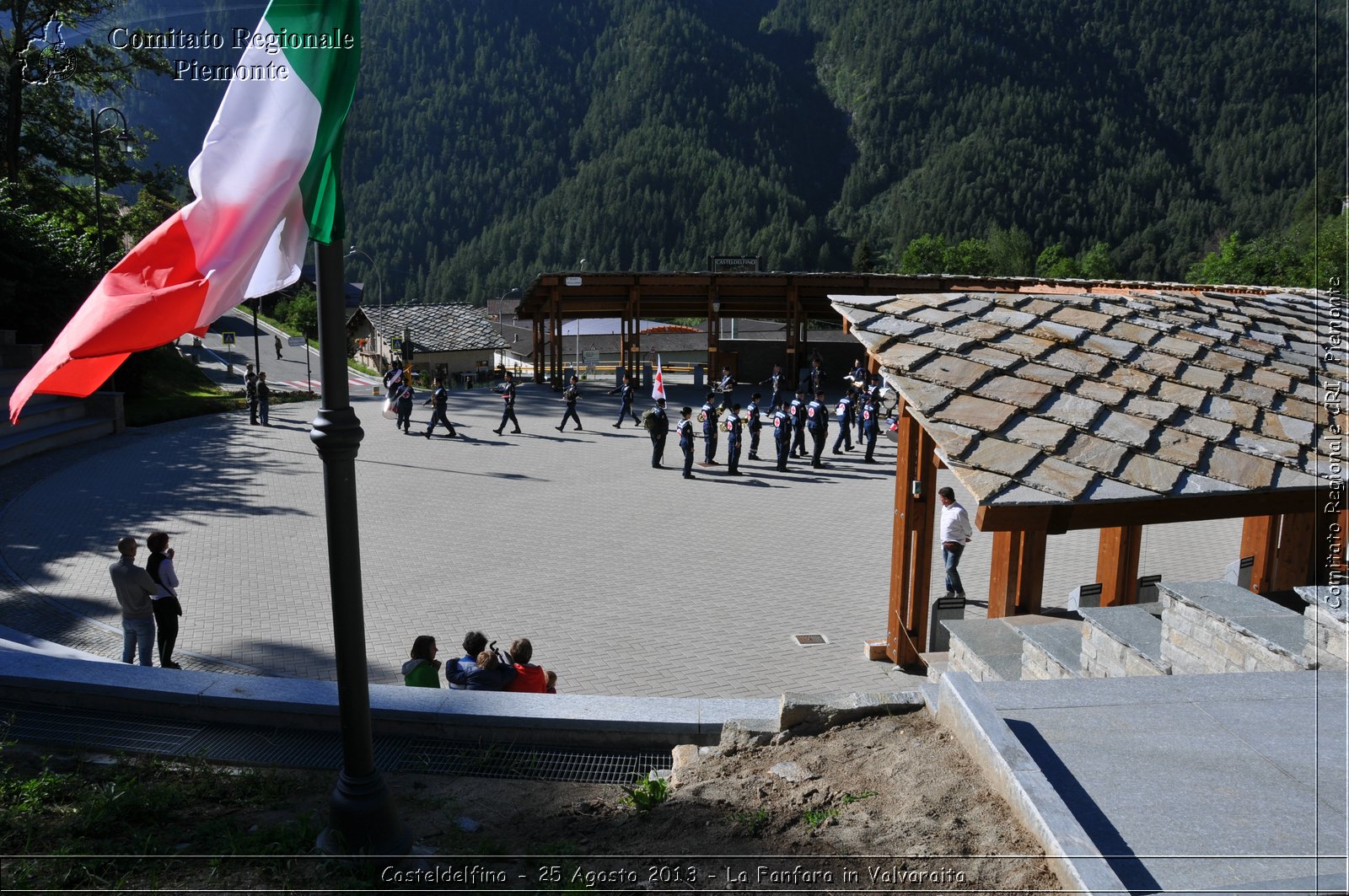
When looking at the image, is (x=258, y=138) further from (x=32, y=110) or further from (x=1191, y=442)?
(x=32, y=110)

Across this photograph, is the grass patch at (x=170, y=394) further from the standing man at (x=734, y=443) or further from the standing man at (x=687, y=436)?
the standing man at (x=734, y=443)

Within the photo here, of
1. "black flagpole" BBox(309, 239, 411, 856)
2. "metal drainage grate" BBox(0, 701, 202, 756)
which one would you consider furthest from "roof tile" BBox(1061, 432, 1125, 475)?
"metal drainage grate" BBox(0, 701, 202, 756)

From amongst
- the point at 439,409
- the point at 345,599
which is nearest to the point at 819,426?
the point at 439,409

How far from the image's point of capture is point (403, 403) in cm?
2430

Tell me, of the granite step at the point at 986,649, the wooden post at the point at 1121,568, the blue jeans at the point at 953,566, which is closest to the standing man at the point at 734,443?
the blue jeans at the point at 953,566

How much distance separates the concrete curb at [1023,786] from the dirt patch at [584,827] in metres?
0.08

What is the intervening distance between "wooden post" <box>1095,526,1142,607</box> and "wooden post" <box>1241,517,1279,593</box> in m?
1.51

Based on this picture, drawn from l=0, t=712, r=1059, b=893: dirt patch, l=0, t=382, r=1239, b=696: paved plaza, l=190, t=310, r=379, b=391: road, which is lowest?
l=0, t=382, r=1239, b=696: paved plaza

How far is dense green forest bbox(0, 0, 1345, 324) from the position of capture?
132 meters

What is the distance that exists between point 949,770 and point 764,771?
0.92 metres

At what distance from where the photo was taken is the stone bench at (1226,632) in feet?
17.0

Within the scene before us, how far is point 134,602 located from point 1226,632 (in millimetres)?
8789

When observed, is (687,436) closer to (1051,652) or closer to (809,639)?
(809,639)

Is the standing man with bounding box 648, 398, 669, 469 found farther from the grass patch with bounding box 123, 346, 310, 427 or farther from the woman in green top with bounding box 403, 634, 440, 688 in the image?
the grass patch with bounding box 123, 346, 310, 427
